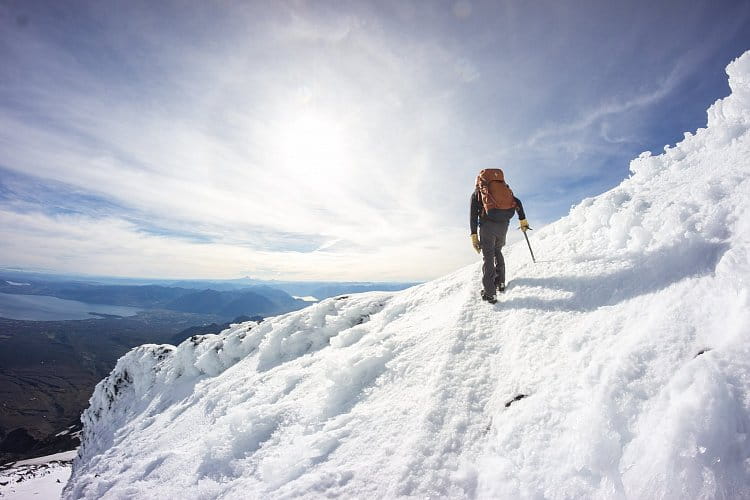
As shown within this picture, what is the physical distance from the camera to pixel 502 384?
Result: 17.9 ft

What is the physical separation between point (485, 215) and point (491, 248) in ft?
3.01

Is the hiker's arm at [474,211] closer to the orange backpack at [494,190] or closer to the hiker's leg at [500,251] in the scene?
the orange backpack at [494,190]

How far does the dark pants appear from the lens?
8227mm

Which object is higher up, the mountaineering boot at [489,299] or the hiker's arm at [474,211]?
the hiker's arm at [474,211]

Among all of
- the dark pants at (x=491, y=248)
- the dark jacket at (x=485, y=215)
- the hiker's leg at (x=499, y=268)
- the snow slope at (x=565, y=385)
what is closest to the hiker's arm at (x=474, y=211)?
A: the dark jacket at (x=485, y=215)

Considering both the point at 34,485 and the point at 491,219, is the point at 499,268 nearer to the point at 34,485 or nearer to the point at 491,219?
the point at 491,219

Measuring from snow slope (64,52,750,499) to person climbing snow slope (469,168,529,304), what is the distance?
517mm

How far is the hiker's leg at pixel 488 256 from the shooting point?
8211 mm

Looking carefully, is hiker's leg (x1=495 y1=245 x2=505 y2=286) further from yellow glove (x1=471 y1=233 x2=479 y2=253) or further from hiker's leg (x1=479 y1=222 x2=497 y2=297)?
yellow glove (x1=471 y1=233 x2=479 y2=253)

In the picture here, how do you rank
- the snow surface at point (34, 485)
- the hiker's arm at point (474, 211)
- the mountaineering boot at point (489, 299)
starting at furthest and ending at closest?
the snow surface at point (34, 485) → the hiker's arm at point (474, 211) → the mountaineering boot at point (489, 299)

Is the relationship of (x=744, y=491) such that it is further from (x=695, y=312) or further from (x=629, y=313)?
(x=629, y=313)

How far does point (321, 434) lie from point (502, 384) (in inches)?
139

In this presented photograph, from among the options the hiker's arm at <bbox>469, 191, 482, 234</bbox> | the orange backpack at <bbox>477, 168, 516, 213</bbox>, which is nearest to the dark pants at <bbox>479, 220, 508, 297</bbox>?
the hiker's arm at <bbox>469, 191, 482, 234</bbox>

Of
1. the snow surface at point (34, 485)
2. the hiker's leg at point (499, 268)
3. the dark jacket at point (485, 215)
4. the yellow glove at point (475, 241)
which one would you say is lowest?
the snow surface at point (34, 485)
